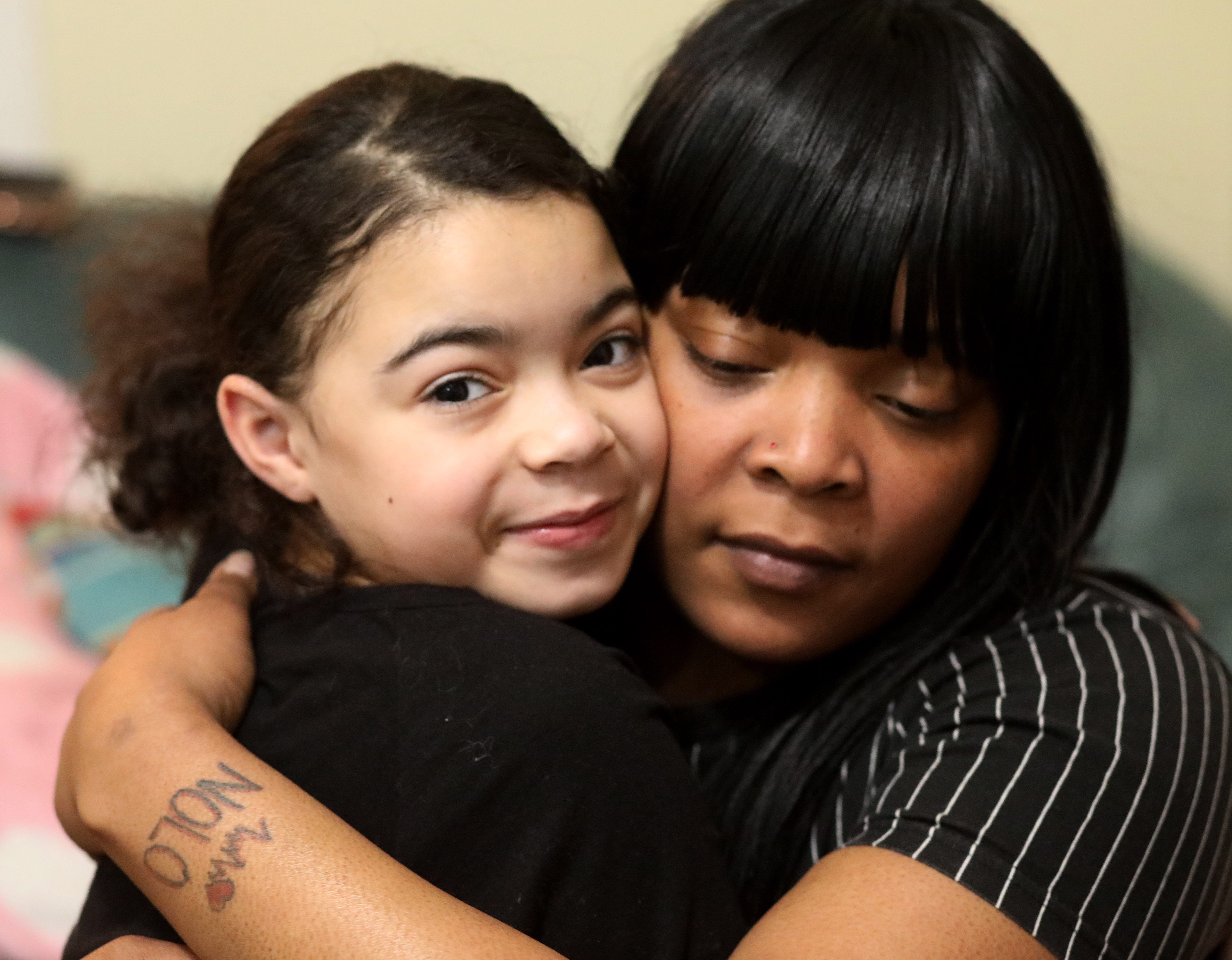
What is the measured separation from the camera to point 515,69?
2.32 m

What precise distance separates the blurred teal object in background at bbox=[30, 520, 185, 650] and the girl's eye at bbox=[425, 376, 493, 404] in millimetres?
1110

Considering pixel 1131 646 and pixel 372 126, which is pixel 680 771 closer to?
pixel 1131 646

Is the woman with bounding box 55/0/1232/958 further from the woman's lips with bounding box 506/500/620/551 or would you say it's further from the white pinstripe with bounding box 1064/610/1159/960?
the woman's lips with bounding box 506/500/620/551

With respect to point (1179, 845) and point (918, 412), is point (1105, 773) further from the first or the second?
point (918, 412)

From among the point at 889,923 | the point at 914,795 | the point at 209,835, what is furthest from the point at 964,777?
the point at 209,835

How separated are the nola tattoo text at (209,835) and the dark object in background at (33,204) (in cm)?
226

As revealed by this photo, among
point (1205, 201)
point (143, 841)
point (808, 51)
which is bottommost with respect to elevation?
point (143, 841)

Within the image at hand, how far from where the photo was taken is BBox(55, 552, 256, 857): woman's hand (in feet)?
3.26

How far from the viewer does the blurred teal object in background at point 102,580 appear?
2064 mm

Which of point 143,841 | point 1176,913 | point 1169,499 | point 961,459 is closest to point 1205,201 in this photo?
point 1169,499

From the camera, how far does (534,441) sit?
1037 millimetres

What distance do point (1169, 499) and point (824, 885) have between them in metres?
1.30

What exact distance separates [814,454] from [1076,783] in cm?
34

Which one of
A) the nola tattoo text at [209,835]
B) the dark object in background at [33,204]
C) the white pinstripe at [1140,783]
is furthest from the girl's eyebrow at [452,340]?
the dark object in background at [33,204]
